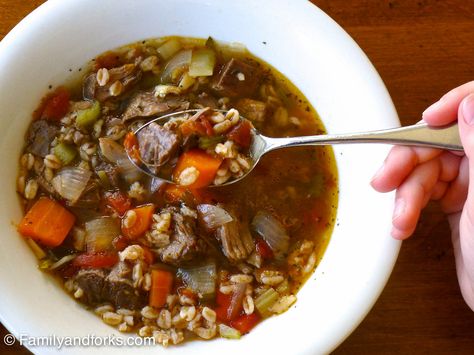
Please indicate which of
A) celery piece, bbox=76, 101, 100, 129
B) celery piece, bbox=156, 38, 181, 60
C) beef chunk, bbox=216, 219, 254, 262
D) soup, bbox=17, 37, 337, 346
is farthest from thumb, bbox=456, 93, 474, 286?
celery piece, bbox=76, 101, 100, 129

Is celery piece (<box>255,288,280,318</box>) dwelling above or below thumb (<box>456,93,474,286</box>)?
below

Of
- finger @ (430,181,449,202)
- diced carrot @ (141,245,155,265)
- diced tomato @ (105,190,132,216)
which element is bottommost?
finger @ (430,181,449,202)

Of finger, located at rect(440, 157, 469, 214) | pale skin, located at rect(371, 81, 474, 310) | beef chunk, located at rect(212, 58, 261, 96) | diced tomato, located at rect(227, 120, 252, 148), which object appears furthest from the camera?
beef chunk, located at rect(212, 58, 261, 96)

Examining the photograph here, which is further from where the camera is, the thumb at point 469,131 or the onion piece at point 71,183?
the onion piece at point 71,183

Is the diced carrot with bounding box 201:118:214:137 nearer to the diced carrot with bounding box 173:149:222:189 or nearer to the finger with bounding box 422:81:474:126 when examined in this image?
the diced carrot with bounding box 173:149:222:189

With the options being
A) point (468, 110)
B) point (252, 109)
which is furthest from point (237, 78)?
point (468, 110)

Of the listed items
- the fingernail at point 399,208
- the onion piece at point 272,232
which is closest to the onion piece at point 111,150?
the onion piece at point 272,232

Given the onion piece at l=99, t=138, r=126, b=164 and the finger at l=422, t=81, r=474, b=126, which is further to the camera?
the onion piece at l=99, t=138, r=126, b=164

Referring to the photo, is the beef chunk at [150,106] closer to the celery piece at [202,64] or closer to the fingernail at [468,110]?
the celery piece at [202,64]
